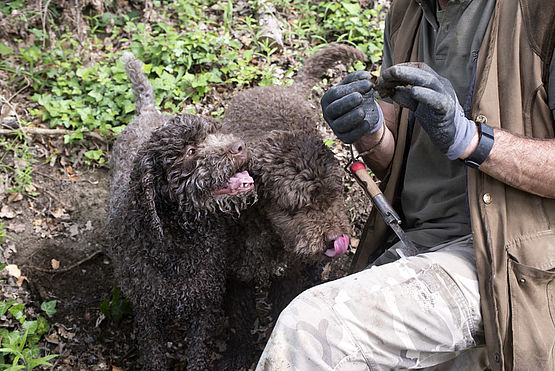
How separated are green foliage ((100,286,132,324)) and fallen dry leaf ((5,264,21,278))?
0.75 m

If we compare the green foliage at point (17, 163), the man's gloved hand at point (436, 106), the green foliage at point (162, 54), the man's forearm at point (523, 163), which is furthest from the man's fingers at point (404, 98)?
the green foliage at point (17, 163)

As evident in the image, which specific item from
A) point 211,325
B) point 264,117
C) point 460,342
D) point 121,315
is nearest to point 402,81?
point 460,342

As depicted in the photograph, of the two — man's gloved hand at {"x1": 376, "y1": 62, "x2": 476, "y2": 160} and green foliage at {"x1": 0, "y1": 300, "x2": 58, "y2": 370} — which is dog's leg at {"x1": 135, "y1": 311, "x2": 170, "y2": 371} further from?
man's gloved hand at {"x1": 376, "y1": 62, "x2": 476, "y2": 160}

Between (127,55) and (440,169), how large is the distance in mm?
3348

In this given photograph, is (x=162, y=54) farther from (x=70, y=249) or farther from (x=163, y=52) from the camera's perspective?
(x=70, y=249)

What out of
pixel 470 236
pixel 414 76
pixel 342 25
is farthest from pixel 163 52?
pixel 470 236

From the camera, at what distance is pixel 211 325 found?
369 cm

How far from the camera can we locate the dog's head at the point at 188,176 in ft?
10.2

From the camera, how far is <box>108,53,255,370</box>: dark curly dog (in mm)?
3133

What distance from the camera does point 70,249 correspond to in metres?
4.49

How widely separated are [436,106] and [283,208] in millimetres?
1269

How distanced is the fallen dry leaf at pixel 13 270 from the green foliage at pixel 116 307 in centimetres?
75

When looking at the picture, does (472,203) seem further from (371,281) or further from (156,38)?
(156,38)

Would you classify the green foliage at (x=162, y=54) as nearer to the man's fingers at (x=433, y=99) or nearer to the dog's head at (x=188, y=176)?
the dog's head at (x=188, y=176)
